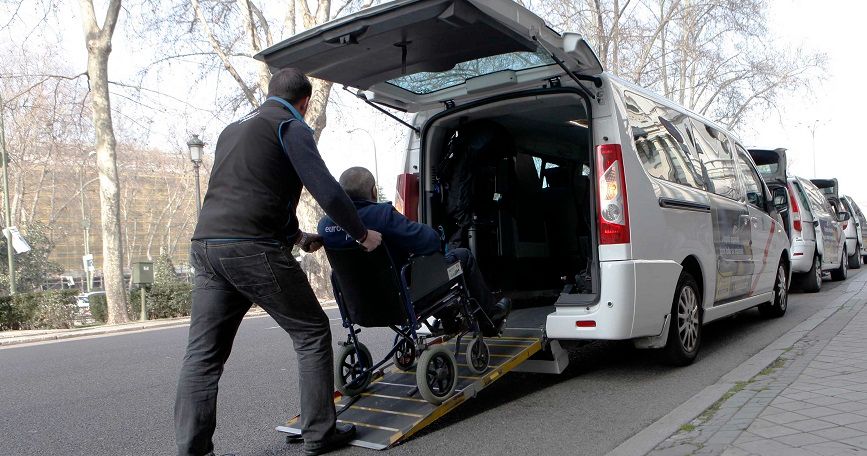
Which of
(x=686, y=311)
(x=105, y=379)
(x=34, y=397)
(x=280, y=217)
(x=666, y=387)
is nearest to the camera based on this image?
(x=280, y=217)

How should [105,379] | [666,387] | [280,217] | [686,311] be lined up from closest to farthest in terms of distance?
[280,217] → [666,387] → [686,311] → [105,379]

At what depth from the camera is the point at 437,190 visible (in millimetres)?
5863

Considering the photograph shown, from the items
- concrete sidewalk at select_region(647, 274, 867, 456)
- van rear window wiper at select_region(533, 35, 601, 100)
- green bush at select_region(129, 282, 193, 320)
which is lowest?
green bush at select_region(129, 282, 193, 320)

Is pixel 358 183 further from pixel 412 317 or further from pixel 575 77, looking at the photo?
pixel 575 77

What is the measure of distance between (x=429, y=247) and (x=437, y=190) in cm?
165

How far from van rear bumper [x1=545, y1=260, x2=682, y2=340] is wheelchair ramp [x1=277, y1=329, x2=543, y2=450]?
0.95 ft

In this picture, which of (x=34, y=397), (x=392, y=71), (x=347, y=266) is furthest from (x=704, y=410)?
(x=34, y=397)

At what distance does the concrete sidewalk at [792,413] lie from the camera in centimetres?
316

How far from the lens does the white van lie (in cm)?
432

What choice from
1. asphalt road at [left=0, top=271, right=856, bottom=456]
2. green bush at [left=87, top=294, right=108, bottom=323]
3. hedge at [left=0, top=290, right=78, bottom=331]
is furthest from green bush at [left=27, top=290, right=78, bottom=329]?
asphalt road at [left=0, top=271, right=856, bottom=456]

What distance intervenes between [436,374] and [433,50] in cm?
211

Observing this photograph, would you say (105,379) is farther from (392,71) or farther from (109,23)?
(109,23)

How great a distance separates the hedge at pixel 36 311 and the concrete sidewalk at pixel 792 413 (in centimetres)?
1618

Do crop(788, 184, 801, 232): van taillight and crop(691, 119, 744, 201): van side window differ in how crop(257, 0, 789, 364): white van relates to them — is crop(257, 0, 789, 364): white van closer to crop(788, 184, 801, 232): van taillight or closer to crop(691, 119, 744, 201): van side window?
crop(691, 119, 744, 201): van side window
